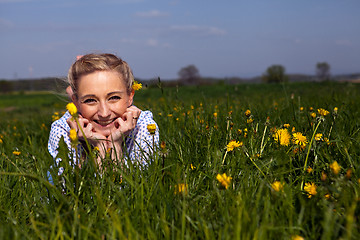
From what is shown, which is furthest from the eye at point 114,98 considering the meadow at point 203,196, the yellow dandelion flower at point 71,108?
the yellow dandelion flower at point 71,108

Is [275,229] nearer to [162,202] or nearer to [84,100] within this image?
[162,202]

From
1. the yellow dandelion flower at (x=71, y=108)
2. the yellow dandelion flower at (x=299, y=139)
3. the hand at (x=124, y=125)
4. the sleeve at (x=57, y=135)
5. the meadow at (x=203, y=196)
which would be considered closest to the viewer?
the meadow at (x=203, y=196)

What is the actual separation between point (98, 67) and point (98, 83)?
158 millimetres

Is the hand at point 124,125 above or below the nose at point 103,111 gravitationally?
below

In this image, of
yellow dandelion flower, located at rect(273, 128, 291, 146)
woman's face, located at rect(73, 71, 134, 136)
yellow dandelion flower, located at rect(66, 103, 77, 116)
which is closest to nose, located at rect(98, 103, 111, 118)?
woman's face, located at rect(73, 71, 134, 136)

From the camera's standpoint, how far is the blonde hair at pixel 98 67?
2.82 m

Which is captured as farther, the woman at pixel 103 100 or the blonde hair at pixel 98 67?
the blonde hair at pixel 98 67

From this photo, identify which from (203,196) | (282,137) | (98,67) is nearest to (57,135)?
(98,67)

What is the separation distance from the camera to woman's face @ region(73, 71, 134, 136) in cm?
273

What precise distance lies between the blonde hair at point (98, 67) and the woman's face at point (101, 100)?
53 mm

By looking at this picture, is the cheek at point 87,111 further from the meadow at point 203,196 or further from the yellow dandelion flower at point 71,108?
the yellow dandelion flower at point 71,108

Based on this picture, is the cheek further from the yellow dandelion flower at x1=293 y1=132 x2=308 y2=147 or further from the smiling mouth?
the yellow dandelion flower at x1=293 y1=132 x2=308 y2=147

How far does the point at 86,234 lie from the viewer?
1489 mm

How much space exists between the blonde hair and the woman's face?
5 centimetres
